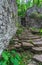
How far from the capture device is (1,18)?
12.1 ft

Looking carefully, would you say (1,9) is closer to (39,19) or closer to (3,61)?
(3,61)

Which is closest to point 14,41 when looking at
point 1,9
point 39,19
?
point 1,9

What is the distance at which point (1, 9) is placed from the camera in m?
3.64

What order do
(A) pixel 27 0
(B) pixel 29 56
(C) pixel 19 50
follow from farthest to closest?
(A) pixel 27 0 → (C) pixel 19 50 → (B) pixel 29 56

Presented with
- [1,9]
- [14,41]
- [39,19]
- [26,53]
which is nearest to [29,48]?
[26,53]

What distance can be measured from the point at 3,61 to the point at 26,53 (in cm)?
106

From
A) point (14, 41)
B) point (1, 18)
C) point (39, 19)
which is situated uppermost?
point (1, 18)

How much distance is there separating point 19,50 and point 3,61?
3.62 ft

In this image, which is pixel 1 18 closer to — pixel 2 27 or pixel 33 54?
pixel 2 27

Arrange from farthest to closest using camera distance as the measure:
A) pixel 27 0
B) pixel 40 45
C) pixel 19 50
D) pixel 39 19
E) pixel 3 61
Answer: pixel 27 0, pixel 39 19, pixel 40 45, pixel 19 50, pixel 3 61

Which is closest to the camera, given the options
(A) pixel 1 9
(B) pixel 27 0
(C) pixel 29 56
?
(A) pixel 1 9

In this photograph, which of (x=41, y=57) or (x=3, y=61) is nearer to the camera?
(x=3, y=61)

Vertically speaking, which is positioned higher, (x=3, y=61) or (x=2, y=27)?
(x=2, y=27)

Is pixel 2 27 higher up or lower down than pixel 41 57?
higher up
